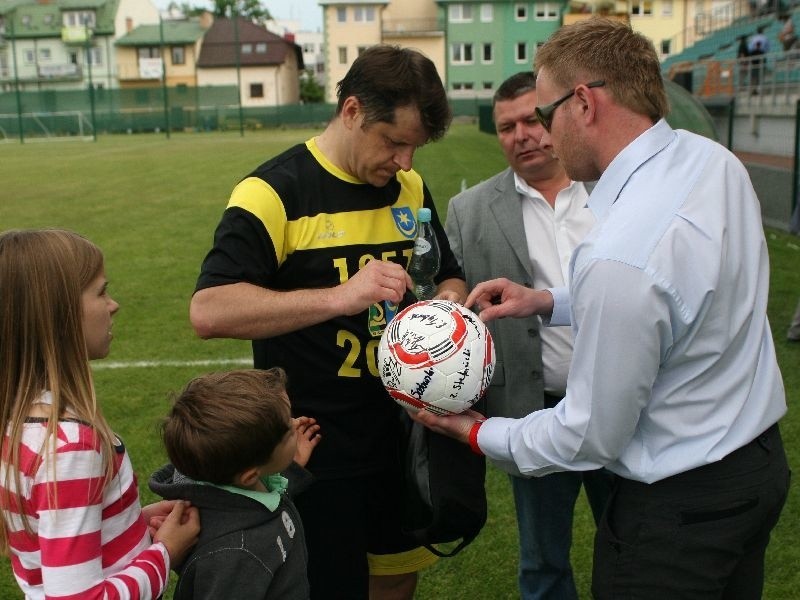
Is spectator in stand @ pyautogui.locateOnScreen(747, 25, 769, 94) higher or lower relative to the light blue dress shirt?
higher

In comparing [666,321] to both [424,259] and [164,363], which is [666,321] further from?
[164,363]

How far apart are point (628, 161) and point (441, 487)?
1284mm

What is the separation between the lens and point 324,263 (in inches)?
120

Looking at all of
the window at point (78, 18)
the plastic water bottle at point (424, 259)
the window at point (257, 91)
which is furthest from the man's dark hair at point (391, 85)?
the window at point (78, 18)

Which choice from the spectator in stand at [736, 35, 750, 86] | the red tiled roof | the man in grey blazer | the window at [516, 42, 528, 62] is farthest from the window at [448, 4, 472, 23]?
the man in grey blazer

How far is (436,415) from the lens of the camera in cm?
289

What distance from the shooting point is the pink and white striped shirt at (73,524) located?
2.10m

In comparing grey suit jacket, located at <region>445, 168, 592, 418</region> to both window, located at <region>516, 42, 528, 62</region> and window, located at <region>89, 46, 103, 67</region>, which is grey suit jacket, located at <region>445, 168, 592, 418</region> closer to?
window, located at <region>516, 42, 528, 62</region>

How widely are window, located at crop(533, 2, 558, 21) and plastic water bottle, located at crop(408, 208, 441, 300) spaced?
72.7 metres

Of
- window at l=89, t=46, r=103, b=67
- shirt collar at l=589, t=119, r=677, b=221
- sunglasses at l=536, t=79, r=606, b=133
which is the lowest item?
shirt collar at l=589, t=119, r=677, b=221

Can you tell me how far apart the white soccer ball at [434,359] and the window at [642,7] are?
72975 millimetres

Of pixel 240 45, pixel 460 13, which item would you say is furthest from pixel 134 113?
pixel 460 13

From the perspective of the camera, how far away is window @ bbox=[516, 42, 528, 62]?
73125 millimetres

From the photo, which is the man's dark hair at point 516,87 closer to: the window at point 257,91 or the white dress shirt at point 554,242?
the white dress shirt at point 554,242
